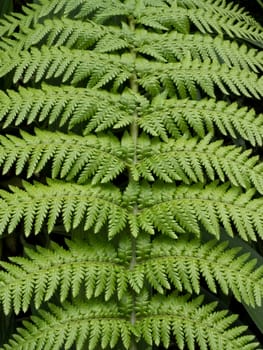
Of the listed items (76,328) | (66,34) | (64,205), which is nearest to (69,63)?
(66,34)

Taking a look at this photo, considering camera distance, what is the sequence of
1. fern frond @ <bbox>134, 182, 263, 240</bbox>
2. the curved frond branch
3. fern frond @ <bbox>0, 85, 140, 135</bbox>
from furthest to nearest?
the curved frond branch → fern frond @ <bbox>0, 85, 140, 135</bbox> → fern frond @ <bbox>134, 182, 263, 240</bbox>

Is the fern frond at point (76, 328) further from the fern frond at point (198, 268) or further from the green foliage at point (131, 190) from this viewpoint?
the fern frond at point (198, 268)

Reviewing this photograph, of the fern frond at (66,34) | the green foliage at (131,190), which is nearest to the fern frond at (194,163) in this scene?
the green foliage at (131,190)

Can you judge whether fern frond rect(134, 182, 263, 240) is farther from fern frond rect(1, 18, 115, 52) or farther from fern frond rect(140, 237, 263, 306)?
fern frond rect(1, 18, 115, 52)

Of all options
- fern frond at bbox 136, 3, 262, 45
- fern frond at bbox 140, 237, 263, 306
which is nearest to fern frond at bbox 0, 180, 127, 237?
fern frond at bbox 140, 237, 263, 306

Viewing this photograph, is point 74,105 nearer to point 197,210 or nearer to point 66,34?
point 66,34

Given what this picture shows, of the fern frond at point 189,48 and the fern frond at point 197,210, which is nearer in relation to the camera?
the fern frond at point 197,210
